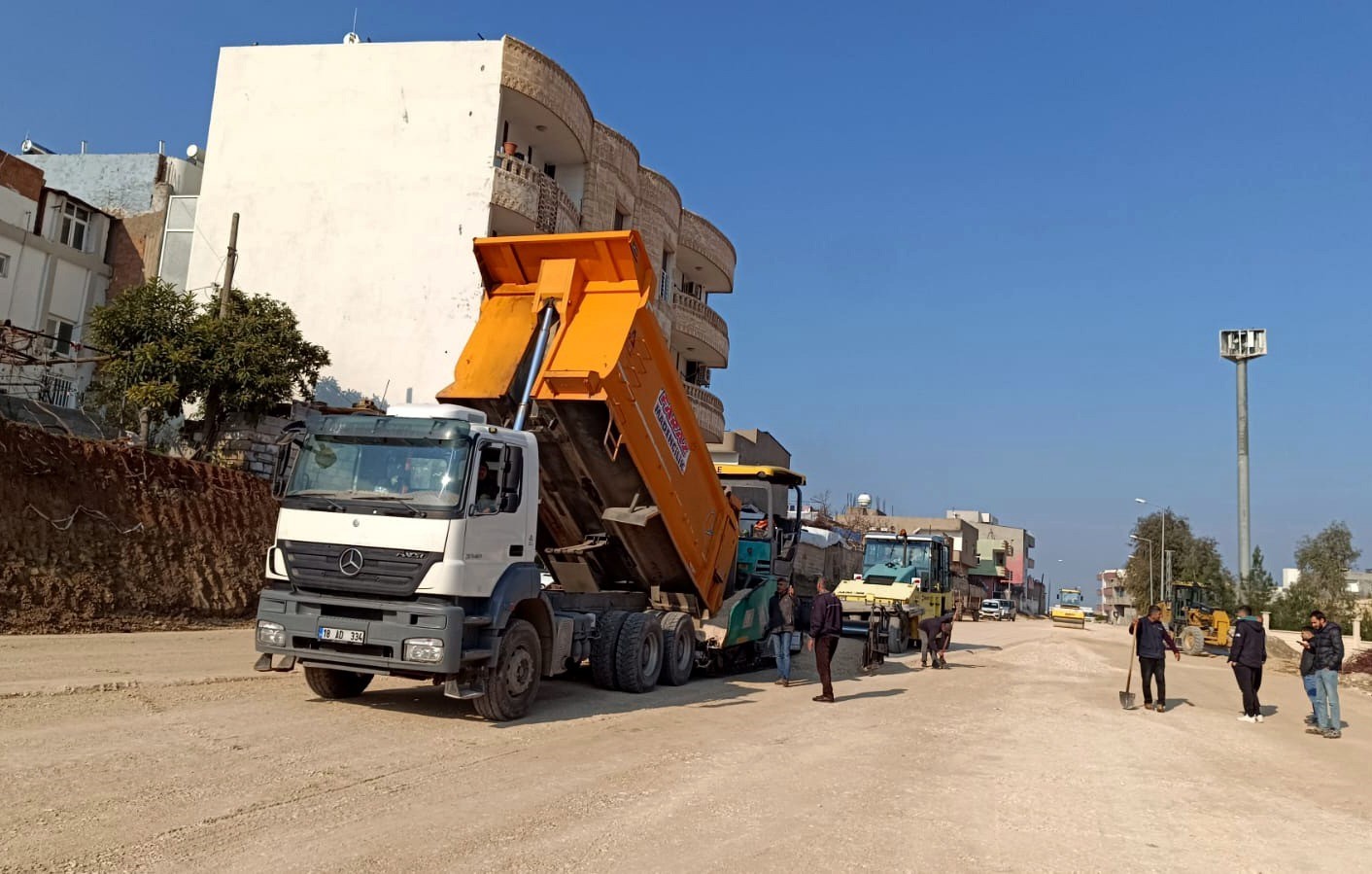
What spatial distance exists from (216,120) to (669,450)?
70.8ft

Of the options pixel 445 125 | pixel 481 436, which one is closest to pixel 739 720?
pixel 481 436

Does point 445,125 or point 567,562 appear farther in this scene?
point 445,125

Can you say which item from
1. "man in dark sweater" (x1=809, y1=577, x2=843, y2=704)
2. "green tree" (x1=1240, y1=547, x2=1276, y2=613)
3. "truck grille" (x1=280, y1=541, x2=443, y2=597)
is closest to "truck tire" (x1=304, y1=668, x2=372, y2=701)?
"truck grille" (x1=280, y1=541, x2=443, y2=597)

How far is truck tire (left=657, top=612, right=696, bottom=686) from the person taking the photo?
12.3 m

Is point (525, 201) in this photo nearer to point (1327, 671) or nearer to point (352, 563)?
point (352, 563)

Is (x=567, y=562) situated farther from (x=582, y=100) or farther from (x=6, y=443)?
(x=582, y=100)

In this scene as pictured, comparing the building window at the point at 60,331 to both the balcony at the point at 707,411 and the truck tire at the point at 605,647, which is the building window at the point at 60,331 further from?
the truck tire at the point at 605,647

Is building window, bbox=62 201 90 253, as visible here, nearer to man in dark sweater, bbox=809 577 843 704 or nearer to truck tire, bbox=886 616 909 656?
truck tire, bbox=886 616 909 656

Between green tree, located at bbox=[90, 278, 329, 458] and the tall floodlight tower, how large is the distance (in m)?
38.9

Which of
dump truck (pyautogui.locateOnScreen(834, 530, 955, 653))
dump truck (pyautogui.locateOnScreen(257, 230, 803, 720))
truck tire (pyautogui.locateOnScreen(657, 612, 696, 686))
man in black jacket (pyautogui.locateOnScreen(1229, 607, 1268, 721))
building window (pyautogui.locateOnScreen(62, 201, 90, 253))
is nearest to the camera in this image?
dump truck (pyautogui.locateOnScreen(257, 230, 803, 720))

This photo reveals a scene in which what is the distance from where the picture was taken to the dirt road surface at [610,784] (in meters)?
5.16

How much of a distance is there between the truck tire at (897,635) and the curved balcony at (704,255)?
16464 mm

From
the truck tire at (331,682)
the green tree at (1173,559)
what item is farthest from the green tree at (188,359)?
the green tree at (1173,559)

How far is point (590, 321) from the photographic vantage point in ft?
35.6
